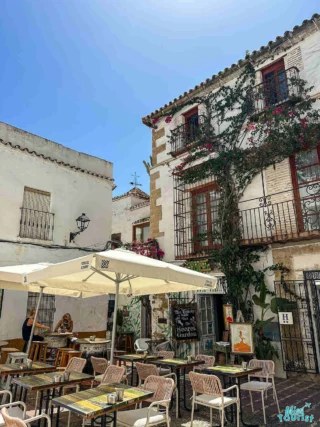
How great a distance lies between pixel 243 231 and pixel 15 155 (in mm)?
8209

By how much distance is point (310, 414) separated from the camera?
4.89 metres

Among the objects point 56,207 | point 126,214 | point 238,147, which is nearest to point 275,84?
point 238,147

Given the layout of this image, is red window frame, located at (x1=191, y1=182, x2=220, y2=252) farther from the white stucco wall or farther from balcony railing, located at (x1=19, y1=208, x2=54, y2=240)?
the white stucco wall

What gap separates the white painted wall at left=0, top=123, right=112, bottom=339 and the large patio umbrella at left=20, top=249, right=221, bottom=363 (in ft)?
16.4

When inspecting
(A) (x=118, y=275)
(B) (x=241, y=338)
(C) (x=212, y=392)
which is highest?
(A) (x=118, y=275)

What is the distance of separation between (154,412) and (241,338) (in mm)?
3925

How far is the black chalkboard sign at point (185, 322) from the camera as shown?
8.43m

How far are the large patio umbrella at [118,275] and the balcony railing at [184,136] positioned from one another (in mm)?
5553

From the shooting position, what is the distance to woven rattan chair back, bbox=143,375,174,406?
148 inches

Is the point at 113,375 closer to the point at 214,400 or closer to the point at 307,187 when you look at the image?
the point at 214,400

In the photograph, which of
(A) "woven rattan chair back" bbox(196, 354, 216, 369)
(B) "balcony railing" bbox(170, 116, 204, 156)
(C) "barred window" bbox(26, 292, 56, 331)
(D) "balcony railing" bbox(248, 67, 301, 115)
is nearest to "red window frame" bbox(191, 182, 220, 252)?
(B) "balcony railing" bbox(170, 116, 204, 156)

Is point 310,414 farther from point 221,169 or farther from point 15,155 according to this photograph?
point 15,155

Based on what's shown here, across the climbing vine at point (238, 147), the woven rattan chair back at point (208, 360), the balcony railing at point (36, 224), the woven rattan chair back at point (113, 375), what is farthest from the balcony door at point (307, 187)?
the balcony railing at point (36, 224)

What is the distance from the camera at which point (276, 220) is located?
27.0ft
